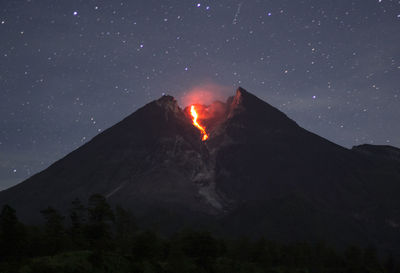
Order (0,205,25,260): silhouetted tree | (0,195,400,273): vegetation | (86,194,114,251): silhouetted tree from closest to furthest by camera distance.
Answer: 1. (0,195,400,273): vegetation
2. (0,205,25,260): silhouetted tree
3. (86,194,114,251): silhouetted tree

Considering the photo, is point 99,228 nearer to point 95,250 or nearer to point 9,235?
point 95,250

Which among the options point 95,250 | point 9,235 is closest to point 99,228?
point 95,250

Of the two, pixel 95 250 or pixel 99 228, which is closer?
pixel 95 250

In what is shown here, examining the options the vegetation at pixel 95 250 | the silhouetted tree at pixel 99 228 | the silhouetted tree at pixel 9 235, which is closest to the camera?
the vegetation at pixel 95 250

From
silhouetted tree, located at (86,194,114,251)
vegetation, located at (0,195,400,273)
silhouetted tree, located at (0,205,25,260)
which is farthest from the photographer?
silhouetted tree, located at (86,194,114,251)

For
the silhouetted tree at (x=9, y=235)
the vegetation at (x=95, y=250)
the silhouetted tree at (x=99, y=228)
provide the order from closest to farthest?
the vegetation at (x=95, y=250)
the silhouetted tree at (x=9, y=235)
the silhouetted tree at (x=99, y=228)

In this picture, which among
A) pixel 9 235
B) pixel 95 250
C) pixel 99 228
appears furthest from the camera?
pixel 99 228

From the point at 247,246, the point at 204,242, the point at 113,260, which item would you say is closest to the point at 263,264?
the point at 247,246

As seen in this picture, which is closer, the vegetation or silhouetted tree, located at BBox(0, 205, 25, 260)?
the vegetation

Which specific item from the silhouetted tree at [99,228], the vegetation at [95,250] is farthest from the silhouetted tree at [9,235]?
the silhouetted tree at [99,228]

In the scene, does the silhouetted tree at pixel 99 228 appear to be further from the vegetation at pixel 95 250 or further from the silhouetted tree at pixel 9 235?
the silhouetted tree at pixel 9 235

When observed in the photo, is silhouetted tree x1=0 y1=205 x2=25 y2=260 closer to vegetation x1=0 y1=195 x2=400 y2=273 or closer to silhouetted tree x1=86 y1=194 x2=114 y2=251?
vegetation x1=0 y1=195 x2=400 y2=273

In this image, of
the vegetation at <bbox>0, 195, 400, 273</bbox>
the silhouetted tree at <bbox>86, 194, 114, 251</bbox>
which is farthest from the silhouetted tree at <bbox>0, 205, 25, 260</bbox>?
the silhouetted tree at <bbox>86, 194, 114, 251</bbox>

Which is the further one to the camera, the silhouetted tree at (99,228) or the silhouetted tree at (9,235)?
the silhouetted tree at (99,228)
